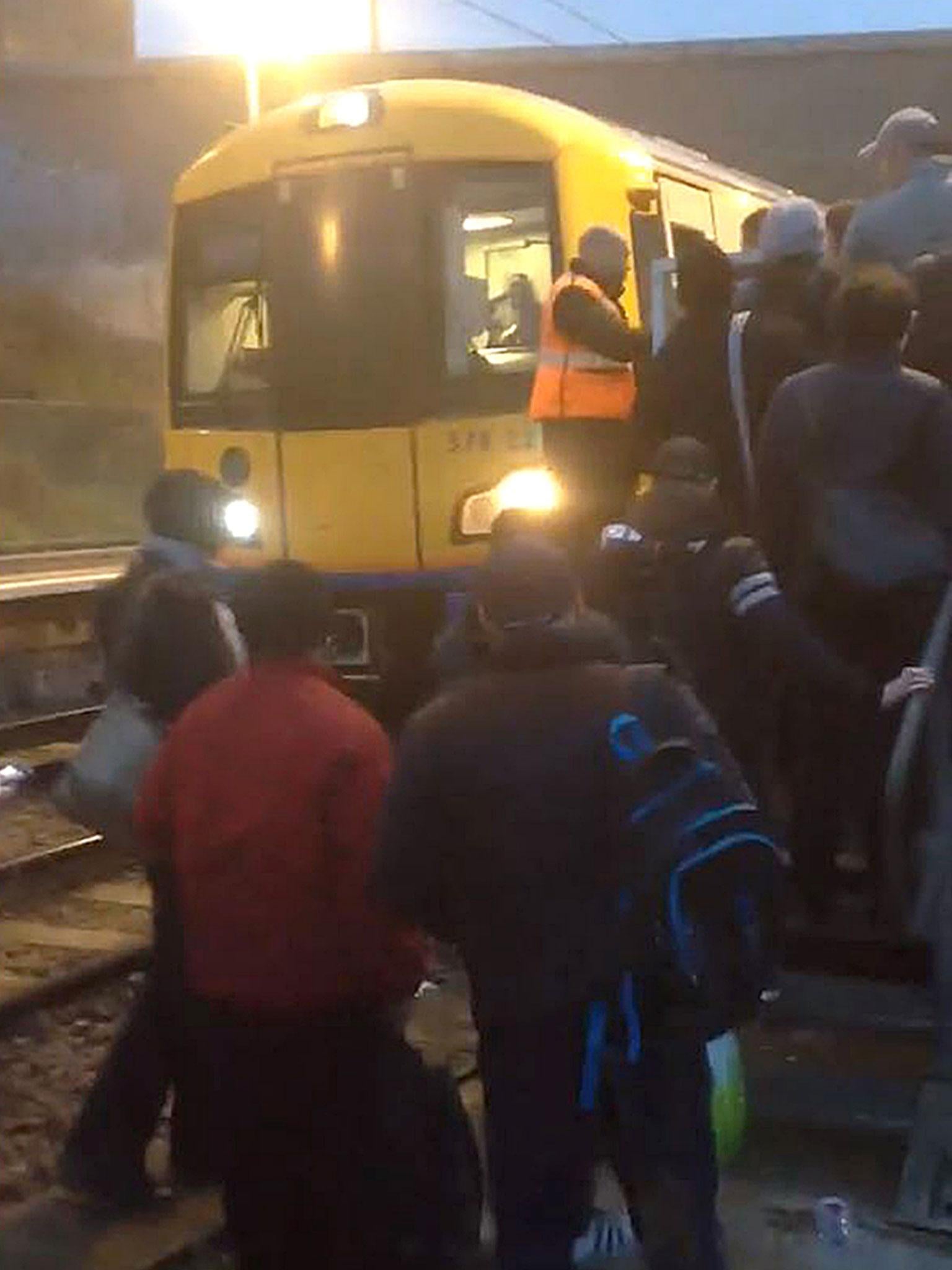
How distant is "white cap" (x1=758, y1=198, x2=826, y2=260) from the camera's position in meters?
5.96

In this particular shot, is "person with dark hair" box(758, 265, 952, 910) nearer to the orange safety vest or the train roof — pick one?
the orange safety vest

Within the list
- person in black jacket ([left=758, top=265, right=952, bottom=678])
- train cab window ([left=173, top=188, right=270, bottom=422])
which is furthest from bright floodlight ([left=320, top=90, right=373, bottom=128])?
person in black jacket ([left=758, top=265, right=952, bottom=678])

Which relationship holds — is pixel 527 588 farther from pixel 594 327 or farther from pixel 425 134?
pixel 425 134

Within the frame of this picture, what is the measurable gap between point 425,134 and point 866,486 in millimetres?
5411

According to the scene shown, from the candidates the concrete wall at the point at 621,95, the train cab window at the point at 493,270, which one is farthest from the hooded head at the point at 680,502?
the concrete wall at the point at 621,95

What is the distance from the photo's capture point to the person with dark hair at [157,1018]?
5227 millimetres

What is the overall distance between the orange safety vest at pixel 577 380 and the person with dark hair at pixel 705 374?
52 centimetres

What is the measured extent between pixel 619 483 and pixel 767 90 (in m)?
30.4

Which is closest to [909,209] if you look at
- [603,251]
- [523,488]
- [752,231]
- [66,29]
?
[603,251]

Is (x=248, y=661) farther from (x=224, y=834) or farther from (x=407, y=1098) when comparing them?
(x=407, y=1098)

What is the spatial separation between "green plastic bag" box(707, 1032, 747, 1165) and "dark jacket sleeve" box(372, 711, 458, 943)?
1.03 meters

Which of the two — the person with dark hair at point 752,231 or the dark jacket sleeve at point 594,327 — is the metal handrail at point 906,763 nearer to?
the dark jacket sleeve at point 594,327

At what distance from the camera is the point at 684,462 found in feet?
17.9

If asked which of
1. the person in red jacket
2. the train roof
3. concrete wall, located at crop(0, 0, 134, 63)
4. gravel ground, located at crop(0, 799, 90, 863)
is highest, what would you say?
concrete wall, located at crop(0, 0, 134, 63)
